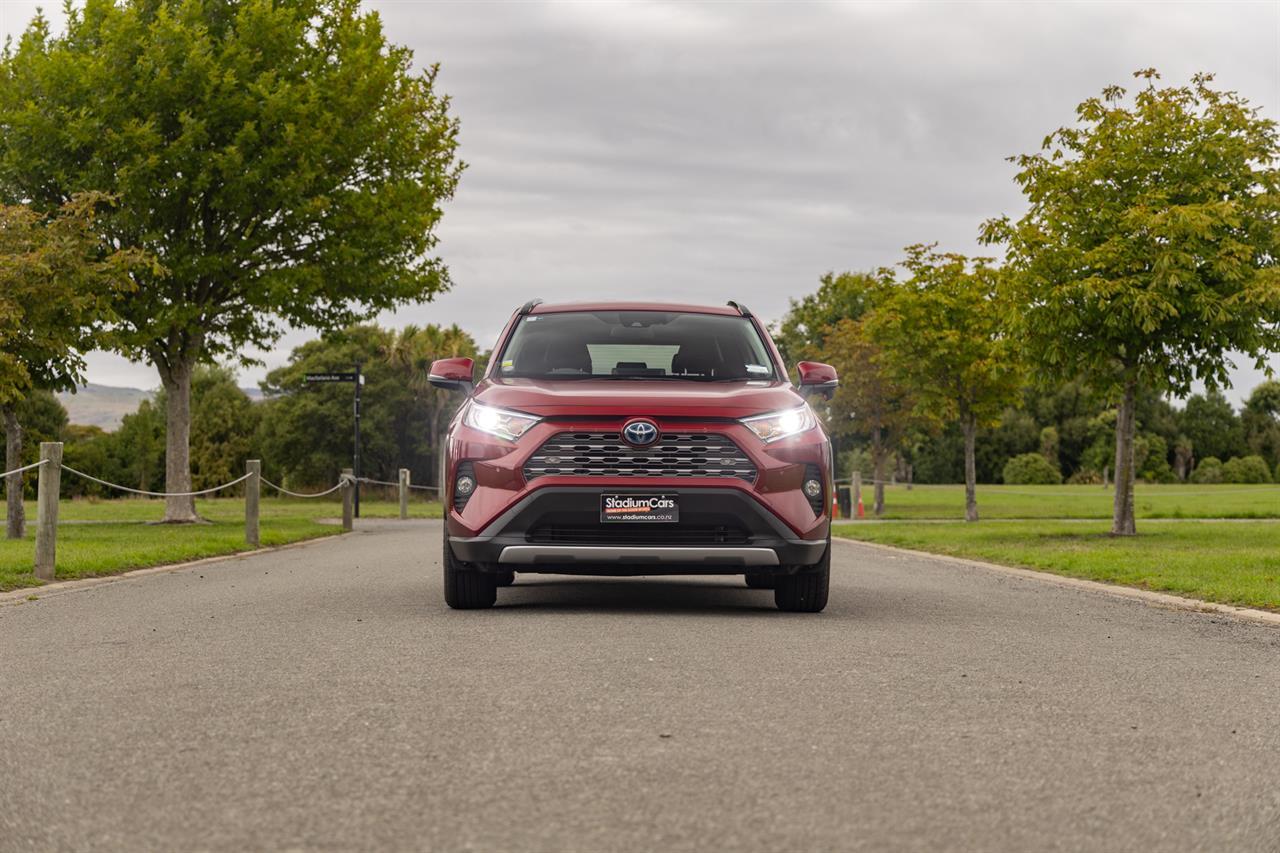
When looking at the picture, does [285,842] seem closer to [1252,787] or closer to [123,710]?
[123,710]

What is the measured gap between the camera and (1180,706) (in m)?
5.70

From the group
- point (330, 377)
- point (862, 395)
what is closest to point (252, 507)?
point (330, 377)

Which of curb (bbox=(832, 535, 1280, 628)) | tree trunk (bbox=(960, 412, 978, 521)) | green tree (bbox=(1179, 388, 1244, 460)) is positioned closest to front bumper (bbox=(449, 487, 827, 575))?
curb (bbox=(832, 535, 1280, 628))

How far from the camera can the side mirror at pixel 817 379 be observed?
31.3 feet

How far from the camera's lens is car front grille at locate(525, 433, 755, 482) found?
8344mm

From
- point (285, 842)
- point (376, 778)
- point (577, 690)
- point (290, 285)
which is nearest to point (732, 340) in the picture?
point (577, 690)

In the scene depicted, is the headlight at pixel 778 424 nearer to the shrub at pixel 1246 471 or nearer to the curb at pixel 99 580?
the curb at pixel 99 580

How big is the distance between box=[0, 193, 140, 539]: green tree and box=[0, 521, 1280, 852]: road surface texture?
33.9 ft

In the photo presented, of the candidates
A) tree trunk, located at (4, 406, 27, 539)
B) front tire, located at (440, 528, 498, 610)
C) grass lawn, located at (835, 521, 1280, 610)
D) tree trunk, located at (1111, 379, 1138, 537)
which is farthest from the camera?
tree trunk, located at (1111, 379, 1138, 537)

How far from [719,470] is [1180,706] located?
3276mm

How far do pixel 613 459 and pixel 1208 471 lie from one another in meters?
68.7

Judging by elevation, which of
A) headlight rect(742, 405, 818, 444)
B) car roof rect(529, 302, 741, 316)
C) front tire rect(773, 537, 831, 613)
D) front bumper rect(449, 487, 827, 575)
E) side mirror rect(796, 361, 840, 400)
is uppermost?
car roof rect(529, 302, 741, 316)

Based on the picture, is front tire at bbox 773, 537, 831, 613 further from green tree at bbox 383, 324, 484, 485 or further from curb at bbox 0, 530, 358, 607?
green tree at bbox 383, 324, 484, 485

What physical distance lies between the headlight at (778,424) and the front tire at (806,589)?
757 mm
